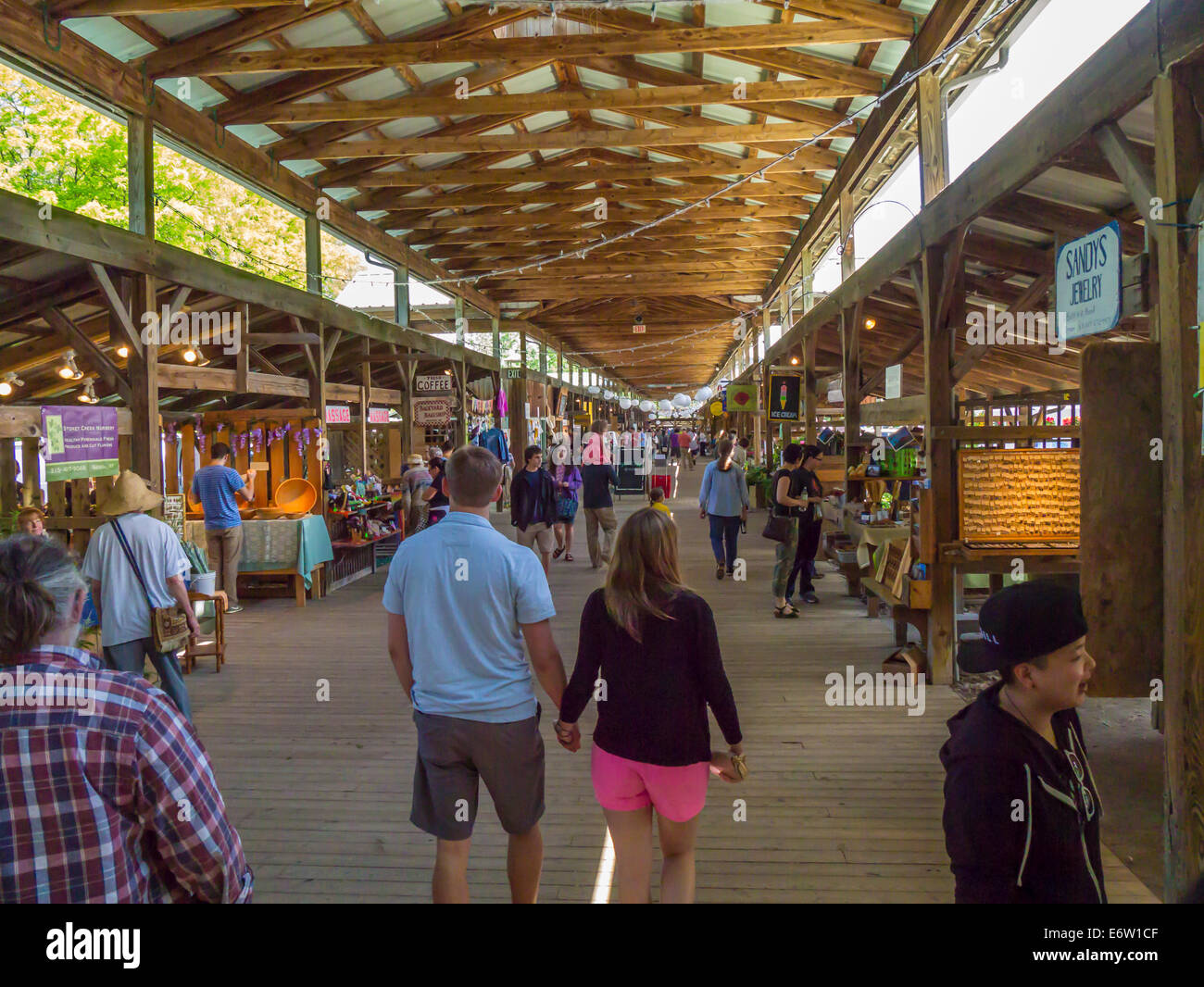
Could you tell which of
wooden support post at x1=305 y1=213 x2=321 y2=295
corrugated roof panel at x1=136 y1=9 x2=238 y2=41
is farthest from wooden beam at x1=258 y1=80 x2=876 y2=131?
wooden support post at x1=305 y1=213 x2=321 y2=295

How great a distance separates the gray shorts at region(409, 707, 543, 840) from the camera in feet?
8.70

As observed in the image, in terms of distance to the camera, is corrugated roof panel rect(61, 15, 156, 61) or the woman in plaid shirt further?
corrugated roof panel rect(61, 15, 156, 61)

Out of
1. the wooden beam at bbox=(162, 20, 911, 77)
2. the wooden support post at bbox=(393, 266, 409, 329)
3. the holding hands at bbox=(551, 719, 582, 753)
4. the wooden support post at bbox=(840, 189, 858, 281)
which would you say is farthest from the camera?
the wooden support post at bbox=(393, 266, 409, 329)

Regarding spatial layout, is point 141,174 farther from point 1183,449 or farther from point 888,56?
point 1183,449

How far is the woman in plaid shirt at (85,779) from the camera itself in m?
1.54

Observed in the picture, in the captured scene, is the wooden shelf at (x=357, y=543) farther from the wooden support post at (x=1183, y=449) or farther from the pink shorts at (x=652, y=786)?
the wooden support post at (x=1183, y=449)

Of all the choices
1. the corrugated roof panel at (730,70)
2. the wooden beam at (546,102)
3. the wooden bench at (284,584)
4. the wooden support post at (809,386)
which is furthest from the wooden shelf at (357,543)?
the corrugated roof panel at (730,70)

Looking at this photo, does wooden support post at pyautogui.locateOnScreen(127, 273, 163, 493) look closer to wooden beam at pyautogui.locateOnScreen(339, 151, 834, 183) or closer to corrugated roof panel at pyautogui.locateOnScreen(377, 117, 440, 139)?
corrugated roof panel at pyautogui.locateOnScreen(377, 117, 440, 139)

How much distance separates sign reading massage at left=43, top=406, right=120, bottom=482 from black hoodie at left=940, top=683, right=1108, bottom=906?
236 inches

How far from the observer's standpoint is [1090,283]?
3.64 meters

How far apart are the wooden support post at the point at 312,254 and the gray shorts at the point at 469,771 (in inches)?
404
